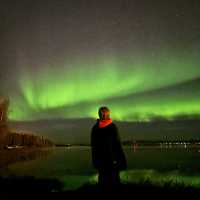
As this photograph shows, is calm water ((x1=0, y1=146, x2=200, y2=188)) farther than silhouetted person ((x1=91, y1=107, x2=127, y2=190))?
Yes

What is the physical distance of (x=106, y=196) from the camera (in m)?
8.07

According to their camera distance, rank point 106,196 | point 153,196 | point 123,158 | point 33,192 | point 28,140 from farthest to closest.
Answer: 1. point 28,140
2. point 33,192
3. point 153,196
4. point 106,196
5. point 123,158

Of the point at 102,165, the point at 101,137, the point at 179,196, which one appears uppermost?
the point at 101,137

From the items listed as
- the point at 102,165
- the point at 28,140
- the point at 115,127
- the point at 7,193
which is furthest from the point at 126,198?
the point at 28,140

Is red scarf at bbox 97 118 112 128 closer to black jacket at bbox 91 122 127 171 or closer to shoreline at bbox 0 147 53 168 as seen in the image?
black jacket at bbox 91 122 127 171

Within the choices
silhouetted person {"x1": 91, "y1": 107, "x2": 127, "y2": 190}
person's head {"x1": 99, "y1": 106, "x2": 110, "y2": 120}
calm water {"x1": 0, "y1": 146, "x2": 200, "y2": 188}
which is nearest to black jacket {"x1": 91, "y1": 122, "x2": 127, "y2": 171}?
silhouetted person {"x1": 91, "y1": 107, "x2": 127, "y2": 190}

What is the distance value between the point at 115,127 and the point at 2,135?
3251cm

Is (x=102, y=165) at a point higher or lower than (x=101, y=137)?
lower

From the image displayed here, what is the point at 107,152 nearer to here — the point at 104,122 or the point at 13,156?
the point at 104,122

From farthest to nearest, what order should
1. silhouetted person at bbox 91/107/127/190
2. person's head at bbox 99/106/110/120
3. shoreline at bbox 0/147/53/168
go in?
shoreline at bbox 0/147/53/168, silhouetted person at bbox 91/107/127/190, person's head at bbox 99/106/110/120

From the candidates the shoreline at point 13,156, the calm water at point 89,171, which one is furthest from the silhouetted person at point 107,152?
the shoreline at point 13,156

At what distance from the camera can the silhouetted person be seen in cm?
754

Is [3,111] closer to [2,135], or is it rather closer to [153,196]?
[2,135]

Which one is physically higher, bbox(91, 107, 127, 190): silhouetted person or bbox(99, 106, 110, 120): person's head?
bbox(99, 106, 110, 120): person's head
